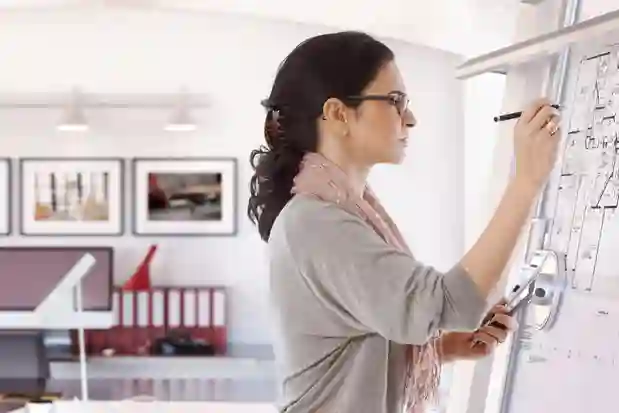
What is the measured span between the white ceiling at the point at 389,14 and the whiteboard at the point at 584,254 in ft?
4.63

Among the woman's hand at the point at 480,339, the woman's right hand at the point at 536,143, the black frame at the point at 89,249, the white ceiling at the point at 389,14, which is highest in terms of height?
the white ceiling at the point at 389,14

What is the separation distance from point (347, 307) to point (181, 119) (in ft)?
11.4

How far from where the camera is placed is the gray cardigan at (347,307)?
3.02ft

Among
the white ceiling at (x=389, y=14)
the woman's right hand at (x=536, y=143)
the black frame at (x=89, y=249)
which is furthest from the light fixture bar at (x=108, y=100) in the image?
the woman's right hand at (x=536, y=143)

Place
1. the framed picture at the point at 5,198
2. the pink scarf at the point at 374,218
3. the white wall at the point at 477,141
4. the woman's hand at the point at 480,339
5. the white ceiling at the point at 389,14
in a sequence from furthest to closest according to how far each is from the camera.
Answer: the framed picture at the point at 5,198 → the white wall at the point at 477,141 → the white ceiling at the point at 389,14 → the woman's hand at the point at 480,339 → the pink scarf at the point at 374,218

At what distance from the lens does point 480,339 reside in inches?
47.0

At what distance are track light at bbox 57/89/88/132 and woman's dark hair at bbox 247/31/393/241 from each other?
3.35 metres

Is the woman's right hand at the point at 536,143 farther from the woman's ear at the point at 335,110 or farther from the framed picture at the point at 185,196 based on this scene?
the framed picture at the point at 185,196

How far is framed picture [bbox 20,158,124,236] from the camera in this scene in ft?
14.9

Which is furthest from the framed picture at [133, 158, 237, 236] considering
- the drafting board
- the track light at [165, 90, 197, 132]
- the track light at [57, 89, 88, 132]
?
the drafting board

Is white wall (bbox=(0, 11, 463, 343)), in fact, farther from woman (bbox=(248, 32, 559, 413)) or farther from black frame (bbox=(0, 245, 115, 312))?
woman (bbox=(248, 32, 559, 413))

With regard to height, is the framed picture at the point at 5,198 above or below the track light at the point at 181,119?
below

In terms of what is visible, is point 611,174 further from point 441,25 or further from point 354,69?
point 441,25

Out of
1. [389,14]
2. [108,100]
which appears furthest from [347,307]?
[108,100]
